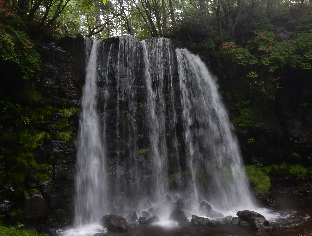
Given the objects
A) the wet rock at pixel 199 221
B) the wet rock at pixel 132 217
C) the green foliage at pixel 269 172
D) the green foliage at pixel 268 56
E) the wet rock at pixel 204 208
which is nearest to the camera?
the wet rock at pixel 199 221

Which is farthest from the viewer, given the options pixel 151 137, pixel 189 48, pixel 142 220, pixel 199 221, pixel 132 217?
pixel 189 48

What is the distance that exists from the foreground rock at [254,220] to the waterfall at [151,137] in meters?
1.81

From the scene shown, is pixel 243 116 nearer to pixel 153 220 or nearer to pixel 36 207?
pixel 153 220

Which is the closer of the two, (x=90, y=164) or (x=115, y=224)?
(x=115, y=224)

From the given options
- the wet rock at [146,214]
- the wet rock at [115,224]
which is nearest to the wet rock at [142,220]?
the wet rock at [146,214]

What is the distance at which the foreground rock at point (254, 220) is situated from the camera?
22.2 feet

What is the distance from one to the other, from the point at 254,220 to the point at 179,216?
2.44 metres

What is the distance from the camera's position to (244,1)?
13.7m

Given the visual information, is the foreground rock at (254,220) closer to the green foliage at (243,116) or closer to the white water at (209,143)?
the white water at (209,143)

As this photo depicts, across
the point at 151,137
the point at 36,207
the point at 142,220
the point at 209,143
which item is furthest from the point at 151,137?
the point at 36,207

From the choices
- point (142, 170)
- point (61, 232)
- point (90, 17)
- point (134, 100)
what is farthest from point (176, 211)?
point (90, 17)

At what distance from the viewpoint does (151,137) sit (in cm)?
1027

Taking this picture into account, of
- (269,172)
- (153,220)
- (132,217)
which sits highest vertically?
(269,172)

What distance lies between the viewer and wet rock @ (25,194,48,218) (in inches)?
271
